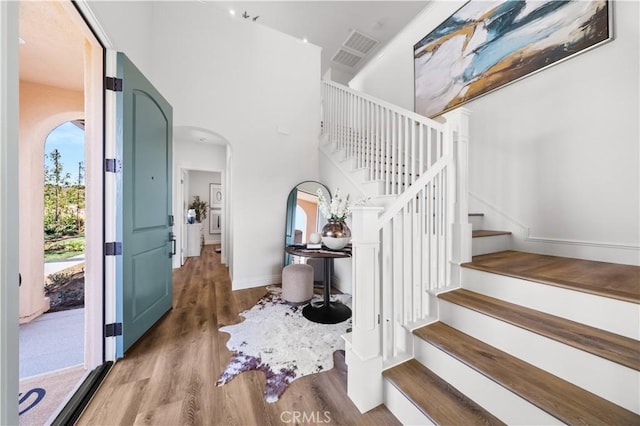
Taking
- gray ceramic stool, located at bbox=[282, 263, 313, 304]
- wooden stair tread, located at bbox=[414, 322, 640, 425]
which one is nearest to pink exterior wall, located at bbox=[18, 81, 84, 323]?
gray ceramic stool, located at bbox=[282, 263, 313, 304]

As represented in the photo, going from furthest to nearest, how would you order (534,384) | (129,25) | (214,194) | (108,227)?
1. (214,194)
2. (129,25)
3. (108,227)
4. (534,384)

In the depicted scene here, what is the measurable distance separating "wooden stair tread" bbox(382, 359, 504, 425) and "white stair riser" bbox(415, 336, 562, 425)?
3 centimetres

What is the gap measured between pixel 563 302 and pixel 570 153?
1.67m

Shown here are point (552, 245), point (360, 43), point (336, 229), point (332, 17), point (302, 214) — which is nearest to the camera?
point (552, 245)

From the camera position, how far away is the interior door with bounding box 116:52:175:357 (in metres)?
1.74

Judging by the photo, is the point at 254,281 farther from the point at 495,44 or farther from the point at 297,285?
the point at 495,44

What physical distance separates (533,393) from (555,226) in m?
1.97

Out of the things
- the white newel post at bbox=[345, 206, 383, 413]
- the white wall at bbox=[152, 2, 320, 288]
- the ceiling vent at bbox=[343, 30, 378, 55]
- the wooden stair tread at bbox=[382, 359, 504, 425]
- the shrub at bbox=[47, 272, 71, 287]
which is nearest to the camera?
the wooden stair tread at bbox=[382, 359, 504, 425]

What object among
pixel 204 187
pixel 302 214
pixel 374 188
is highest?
pixel 204 187

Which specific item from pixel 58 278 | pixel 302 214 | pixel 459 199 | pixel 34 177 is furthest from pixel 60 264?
pixel 459 199

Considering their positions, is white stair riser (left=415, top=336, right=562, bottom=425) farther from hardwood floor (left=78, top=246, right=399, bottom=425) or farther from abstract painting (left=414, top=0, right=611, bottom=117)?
abstract painting (left=414, top=0, right=611, bottom=117)

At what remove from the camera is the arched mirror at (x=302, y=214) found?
3418mm

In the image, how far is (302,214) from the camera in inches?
138

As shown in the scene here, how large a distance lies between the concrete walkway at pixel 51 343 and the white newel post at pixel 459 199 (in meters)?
2.93
